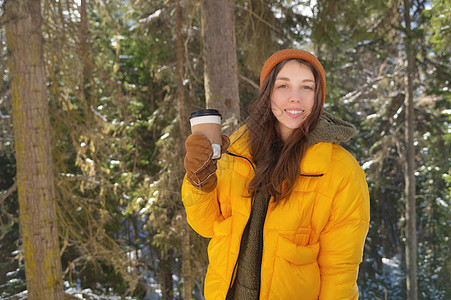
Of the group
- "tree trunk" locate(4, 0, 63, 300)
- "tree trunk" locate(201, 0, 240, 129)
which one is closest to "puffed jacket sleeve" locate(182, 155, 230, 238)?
"tree trunk" locate(201, 0, 240, 129)

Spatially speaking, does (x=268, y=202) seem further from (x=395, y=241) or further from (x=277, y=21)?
(x=395, y=241)

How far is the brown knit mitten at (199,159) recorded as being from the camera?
180cm

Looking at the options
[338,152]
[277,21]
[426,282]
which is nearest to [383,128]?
[426,282]

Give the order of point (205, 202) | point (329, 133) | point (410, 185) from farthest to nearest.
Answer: point (410, 185) < point (205, 202) < point (329, 133)

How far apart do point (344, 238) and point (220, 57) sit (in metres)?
3.22

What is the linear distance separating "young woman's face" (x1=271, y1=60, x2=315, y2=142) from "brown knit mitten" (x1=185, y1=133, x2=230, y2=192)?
48 centimetres

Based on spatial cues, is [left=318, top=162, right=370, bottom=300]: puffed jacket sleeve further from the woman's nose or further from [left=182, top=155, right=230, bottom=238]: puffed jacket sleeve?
[left=182, top=155, right=230, bottom=238]: puffed jacket sleeve

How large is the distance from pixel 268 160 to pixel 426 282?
66.9 feet

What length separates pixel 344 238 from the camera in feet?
5.92

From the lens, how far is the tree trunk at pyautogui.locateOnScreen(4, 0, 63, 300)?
5.06 meters

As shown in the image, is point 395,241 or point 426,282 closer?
point 426,282

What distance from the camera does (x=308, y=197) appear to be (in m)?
1.85

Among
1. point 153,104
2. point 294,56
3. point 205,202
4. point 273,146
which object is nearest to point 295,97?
point 294,56

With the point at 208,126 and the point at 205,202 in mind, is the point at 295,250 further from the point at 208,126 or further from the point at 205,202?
the point at 208,126
